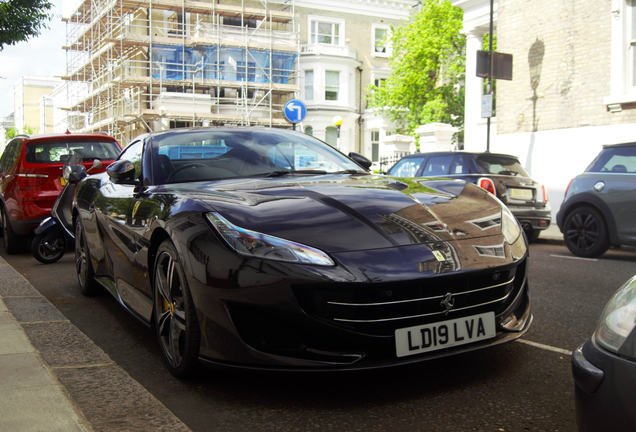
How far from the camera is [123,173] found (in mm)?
4180

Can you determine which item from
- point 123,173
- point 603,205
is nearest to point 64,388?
point 123,173

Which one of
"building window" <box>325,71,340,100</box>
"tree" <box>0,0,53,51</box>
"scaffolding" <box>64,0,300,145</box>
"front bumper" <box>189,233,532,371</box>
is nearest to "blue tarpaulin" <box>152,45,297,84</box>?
"scaffolding" <box>64,0,300,145</box>

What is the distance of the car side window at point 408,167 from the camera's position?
37.5 ft

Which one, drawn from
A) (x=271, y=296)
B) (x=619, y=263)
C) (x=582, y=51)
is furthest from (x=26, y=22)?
(x=271, y=296)

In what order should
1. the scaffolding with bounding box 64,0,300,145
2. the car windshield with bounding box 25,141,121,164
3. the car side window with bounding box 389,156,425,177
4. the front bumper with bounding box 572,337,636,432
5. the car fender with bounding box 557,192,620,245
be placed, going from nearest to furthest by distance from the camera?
the front bumper with bounding box 572,337,636,432, the car fender with bounding box 557,192,620,245, the car windshield with bounding box 25,141,121,164, the car side window with bounding box 389,156,425,177, the scaffolding with bounding box 64,0,300,145

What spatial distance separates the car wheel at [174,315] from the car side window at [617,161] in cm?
682

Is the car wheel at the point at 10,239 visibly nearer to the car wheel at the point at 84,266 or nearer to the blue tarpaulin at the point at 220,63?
the car wheel at the point at 84,266

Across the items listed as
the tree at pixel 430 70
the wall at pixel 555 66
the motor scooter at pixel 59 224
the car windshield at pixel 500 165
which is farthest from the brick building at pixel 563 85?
the tree at pixel 430 70

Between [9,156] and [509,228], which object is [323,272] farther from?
[9,156]

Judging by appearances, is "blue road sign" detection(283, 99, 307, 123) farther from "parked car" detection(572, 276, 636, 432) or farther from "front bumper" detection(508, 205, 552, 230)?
"parked car" detection(572, 276, 636, 432)

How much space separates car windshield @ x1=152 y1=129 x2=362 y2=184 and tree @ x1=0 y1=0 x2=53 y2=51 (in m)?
14.3

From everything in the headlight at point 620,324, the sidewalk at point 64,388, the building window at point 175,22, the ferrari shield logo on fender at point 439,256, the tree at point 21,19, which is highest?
the building window at point 175,22

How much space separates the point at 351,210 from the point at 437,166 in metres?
8.20

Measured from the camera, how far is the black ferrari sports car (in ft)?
8.96
